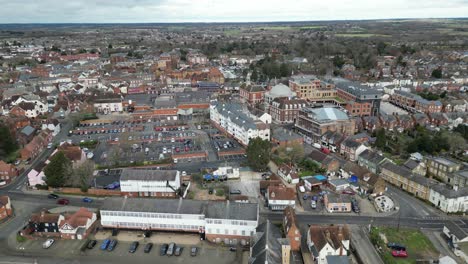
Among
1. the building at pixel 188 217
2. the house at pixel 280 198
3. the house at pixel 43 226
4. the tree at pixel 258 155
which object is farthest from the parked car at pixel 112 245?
the tree at pixel 258 155

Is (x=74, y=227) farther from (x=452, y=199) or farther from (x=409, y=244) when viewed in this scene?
(x=452, y=199)

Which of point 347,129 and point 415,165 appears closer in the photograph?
point 415,165

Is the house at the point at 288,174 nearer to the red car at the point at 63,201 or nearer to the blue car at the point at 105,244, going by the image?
the blue car at the point at 105,244

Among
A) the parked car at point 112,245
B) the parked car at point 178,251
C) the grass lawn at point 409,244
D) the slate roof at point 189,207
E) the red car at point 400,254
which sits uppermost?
the slate roof at point 189,207

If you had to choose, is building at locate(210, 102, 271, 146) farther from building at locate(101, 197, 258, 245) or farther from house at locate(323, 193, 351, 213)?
building at locate(101, 197, 258, 245)

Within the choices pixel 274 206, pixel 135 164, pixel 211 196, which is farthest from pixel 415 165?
pixel 135 164

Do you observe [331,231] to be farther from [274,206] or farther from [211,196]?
[211,196]

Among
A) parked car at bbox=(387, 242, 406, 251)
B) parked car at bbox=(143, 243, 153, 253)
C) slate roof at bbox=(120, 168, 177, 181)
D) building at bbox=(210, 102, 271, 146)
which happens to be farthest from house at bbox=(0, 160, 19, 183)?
parked car at bbox=(387, 242, 406, 251)
